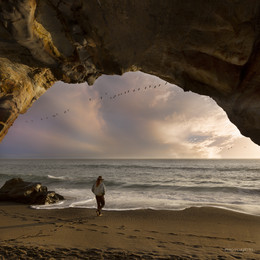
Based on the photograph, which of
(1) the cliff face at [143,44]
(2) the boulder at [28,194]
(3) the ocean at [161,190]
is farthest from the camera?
(3) the ocean at [161,190]

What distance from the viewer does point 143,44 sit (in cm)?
641

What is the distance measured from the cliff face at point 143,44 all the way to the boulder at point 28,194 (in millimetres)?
5445

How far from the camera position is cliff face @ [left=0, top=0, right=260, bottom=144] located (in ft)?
16.8

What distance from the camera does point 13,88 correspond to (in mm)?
7020

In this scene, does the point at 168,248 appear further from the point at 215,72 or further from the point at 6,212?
the point at 6,212

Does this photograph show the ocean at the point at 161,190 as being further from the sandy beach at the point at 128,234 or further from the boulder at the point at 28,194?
the sandy beach at the point at 128,234

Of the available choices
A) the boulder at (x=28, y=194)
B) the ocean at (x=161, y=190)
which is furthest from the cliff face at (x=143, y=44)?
the ocean at (x=161, y=190)

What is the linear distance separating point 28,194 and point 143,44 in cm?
1019

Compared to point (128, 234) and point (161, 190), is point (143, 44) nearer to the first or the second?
point (128, 234)

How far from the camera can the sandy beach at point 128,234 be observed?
14.0 ft

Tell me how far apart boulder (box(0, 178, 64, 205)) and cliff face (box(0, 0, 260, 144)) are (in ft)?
17.9

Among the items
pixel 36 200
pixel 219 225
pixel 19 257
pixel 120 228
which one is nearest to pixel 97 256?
pixel 19 257

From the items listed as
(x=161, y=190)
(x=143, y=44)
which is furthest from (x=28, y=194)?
(x=161, y=190)

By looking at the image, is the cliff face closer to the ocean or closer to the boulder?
the boulder
